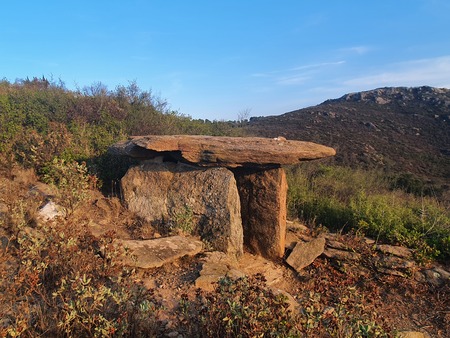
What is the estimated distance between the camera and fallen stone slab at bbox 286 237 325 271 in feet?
18.1

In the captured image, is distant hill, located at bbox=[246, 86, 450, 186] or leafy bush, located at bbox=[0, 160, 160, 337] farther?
distant hill, located at bbox=[246, 86, 450, 186]

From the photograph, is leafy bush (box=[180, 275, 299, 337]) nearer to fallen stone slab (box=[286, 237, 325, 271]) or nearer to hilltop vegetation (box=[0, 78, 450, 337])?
hilltop vegetation (box=[0, 78, 450, 337])

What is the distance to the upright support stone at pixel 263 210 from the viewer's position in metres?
5.69

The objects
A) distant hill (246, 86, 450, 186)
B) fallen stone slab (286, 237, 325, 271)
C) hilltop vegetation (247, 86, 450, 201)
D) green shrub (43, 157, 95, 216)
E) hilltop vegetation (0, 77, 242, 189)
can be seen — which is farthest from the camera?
distant hill (246, 86, 450, 186)

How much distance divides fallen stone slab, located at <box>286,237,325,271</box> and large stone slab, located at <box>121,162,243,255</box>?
33.2 inches

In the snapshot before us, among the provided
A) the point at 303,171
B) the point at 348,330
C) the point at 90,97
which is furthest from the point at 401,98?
the point at 348,330

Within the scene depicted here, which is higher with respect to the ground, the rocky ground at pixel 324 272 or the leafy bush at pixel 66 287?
the leafy bush at pixel 66 287

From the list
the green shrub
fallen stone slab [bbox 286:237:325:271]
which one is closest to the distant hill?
fallen stone slab [bbox 286:237:325:271]

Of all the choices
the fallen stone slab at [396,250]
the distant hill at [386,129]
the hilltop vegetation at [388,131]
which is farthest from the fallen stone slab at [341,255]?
the distant hill at [386,129]

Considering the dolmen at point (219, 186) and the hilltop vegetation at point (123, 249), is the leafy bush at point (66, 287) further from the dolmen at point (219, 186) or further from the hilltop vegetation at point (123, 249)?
the dolmen at point (219, 186)

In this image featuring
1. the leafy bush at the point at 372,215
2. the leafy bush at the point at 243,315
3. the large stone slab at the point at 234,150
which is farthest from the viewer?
the leafy bush at the point at 372,215

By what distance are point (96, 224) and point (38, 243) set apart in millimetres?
2045

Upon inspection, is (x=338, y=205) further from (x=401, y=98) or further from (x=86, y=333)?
(x=401, y=98)

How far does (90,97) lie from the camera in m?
11.2
